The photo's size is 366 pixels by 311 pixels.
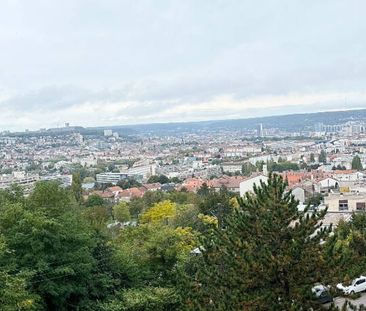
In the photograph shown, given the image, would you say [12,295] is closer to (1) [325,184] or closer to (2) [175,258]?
(2) [175,258]

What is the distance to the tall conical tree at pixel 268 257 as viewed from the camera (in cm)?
858

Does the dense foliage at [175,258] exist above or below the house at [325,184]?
above

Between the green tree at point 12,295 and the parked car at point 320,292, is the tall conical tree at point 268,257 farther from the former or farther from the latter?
the green tree at point 12,295

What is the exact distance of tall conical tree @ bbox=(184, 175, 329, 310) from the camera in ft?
28.1

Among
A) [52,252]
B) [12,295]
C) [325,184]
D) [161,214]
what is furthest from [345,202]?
[12,295]

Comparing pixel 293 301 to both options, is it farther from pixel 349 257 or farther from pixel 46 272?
pixel 46 272

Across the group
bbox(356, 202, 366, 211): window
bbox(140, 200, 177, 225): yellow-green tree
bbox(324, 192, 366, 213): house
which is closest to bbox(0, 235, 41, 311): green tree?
bbox(140, 200, 177, 225): yellow-green tree

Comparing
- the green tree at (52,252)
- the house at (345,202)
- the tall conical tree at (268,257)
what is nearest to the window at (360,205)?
the house at (345,202)

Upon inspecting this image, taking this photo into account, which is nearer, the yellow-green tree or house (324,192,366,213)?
the yellow-green tree

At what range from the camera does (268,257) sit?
8594 millimetres

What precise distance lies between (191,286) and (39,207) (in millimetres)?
6673

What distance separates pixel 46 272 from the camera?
13562 mm

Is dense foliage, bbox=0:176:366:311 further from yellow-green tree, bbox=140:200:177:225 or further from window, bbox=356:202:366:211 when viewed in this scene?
window, bbox=356:202:366:211

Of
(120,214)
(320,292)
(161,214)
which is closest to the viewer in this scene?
(320,292)
